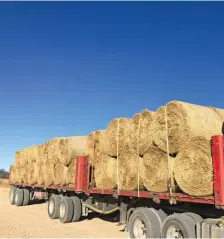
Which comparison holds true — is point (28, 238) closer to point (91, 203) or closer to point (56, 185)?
point (91, 203)

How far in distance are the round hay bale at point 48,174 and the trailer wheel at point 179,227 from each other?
8.03 metres

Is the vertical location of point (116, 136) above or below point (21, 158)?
below

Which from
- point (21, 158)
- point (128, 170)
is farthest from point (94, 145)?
point (21, 158)

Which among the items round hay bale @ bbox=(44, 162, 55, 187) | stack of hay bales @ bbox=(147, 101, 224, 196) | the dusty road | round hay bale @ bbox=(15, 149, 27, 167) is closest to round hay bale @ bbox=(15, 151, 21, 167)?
round hay bale @ bbox=(15, 149, 27, 167)

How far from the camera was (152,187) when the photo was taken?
7.79m

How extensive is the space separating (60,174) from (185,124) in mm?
7961

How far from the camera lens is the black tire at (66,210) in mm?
12320

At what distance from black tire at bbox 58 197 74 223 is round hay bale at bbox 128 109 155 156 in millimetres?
4970

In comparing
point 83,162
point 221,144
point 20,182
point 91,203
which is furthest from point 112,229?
point 20,182

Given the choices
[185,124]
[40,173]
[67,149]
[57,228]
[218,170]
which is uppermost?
[67,149]

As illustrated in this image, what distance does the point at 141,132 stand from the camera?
8.37 meters

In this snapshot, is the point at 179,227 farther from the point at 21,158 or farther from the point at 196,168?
the point at 21,158

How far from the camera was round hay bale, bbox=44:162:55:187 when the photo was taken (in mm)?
14411

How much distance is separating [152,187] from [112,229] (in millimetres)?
4001
